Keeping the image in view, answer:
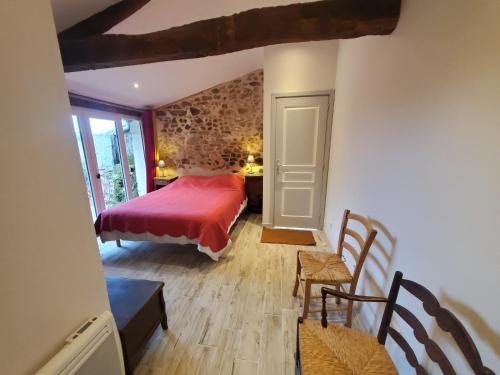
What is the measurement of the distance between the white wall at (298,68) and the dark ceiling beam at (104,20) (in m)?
1.65

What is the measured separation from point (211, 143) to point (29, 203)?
382 centimetres

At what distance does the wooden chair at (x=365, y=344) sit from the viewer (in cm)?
86

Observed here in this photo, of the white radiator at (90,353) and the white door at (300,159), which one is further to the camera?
the white door at (300,159)

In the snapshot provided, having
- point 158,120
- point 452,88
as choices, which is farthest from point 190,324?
point 158,120

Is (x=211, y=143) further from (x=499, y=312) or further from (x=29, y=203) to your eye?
(x=499, y=312)

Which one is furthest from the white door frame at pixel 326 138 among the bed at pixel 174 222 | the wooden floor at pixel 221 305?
the bed at pixel 174 222

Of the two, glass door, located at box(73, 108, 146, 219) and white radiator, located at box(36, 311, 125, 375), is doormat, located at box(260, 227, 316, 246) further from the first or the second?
glass door, located at box(73, 108, 146, 219)

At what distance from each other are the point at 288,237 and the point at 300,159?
1.18 metres

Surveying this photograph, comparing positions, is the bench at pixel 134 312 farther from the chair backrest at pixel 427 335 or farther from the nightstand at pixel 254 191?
the nightstand at pixel 254 191

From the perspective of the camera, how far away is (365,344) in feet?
3.62

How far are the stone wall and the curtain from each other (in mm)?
148

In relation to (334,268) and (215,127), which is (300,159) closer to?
(334,268)

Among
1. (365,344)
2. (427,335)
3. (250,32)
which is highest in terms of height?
(250,32)

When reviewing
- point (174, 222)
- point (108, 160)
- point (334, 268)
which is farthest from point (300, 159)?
point (108, 160)
